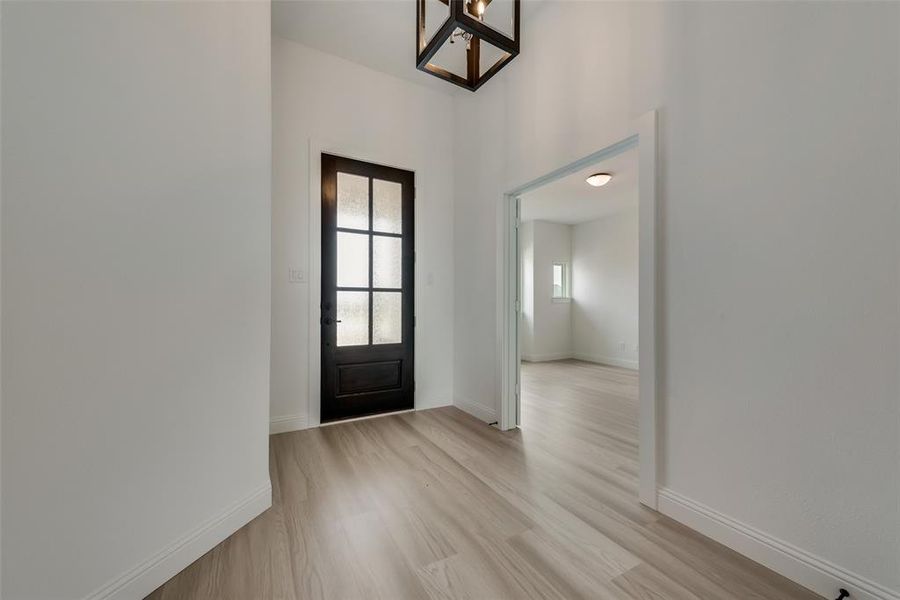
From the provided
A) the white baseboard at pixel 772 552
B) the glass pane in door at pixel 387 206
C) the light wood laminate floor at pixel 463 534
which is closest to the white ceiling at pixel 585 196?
the glass pane in door at pixel 387 206

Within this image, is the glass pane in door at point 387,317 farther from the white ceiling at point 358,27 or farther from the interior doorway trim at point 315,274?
the white ceiling at point 358,27

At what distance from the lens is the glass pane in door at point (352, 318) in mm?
3023

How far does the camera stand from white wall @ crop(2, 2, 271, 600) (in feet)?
3.03

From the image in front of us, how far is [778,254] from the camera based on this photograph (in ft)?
4.40

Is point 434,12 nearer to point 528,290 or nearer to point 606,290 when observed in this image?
point 528,290

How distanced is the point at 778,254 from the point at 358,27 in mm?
3035

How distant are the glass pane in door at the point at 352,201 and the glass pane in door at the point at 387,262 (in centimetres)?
20

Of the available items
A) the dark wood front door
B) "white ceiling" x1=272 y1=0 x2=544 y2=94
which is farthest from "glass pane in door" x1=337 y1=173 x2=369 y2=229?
"white ceiling" x1=272 y1=0 x2=544 y2=94

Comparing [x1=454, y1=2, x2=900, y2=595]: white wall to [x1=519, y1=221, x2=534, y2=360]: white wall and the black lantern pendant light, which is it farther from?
[x1=519, y1=221, x2=534, y2=360]: white wall

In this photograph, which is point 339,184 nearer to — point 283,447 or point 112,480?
point 283,447

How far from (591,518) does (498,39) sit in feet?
7.43

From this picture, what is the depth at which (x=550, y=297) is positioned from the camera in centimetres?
669

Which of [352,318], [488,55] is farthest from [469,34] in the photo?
[352,318]

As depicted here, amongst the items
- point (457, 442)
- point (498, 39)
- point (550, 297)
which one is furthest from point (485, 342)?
point (550, 297)
